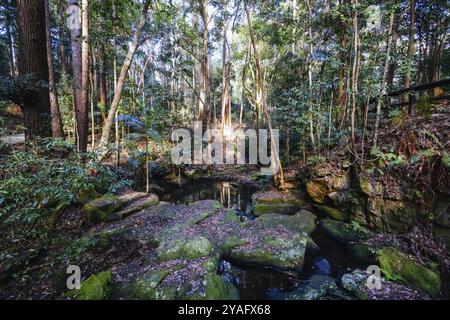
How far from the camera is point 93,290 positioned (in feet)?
10.6

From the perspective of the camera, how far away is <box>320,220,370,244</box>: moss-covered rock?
5109mm

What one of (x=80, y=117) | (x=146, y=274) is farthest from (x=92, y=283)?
(x=80, y=117)

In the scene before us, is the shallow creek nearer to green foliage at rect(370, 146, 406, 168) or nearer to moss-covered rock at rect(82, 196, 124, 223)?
green foliage at rect(370, 146, 406, 168)

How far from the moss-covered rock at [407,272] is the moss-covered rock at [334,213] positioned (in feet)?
5.97

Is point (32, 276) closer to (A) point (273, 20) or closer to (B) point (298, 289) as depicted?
(B) point (298, 289)

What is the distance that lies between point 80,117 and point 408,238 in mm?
8778

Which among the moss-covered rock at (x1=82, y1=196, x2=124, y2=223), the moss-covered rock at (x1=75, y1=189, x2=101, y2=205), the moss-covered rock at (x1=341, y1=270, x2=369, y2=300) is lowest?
the moss-covered rock at (x1=341, y1=270, x2=369, y2=300)

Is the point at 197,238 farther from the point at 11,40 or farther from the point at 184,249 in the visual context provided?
the point at 11,40

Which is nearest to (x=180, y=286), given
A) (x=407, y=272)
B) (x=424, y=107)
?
(x=407, y=272)

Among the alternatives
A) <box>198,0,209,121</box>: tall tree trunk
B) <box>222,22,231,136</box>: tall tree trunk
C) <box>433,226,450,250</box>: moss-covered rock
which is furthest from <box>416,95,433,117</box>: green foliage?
<box>222,22,231,136</box>: tall tree trunk

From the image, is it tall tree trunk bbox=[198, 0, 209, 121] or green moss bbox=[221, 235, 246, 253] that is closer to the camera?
green moss bbox=[221, 235, 246, 253]

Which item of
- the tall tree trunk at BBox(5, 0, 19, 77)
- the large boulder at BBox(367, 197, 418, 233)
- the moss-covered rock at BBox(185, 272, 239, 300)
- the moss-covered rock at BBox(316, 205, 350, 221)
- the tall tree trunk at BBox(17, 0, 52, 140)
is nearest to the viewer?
the moss-covered rock at BBox(185, 272, 239, 300)

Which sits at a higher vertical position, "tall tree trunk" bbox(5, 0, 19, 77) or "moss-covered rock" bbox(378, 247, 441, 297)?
"tall tree trunk" bbox(5, 0, 19, 77)

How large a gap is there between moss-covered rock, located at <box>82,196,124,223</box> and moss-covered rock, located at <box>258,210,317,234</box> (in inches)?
158
